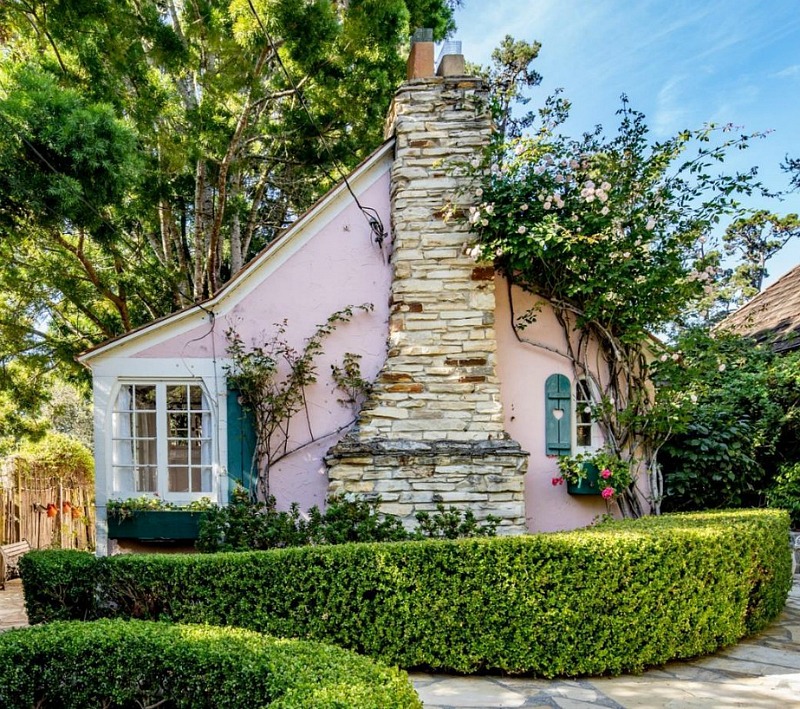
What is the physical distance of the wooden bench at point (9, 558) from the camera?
27.1ft

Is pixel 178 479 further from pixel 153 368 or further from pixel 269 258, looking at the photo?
pixel 269 258

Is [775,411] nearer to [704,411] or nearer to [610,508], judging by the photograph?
[704,411]

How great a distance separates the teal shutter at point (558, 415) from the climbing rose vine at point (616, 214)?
33cm

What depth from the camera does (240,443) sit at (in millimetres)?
6258

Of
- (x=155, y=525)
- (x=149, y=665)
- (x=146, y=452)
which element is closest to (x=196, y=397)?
(x=146, y=452)

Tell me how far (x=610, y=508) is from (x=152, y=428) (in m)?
5.20

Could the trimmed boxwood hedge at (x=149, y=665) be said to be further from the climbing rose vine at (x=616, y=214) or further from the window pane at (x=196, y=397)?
the climbing rose vine at (x=616, y=214)

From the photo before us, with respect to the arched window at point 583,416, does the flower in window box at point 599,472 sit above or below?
below

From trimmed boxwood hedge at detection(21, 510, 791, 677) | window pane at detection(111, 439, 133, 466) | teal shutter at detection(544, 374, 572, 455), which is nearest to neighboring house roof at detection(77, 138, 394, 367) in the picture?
window pane at detection(111, 439, 133, 466)

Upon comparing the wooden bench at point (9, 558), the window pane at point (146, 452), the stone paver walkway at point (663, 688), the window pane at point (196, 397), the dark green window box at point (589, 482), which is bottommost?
the wooden bench at point (9, 558)

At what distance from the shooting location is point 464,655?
402 centimetres

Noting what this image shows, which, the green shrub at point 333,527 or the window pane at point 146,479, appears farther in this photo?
the window pane at point 146,479

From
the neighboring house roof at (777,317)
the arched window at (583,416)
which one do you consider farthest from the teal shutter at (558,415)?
the neighboring house roof at (777,317)

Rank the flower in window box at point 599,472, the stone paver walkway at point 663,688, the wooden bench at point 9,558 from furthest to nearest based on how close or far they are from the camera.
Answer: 1. the wooden bench at point 9,558
2. the flower in window box at point 599,472
3. the stone paver walkway at point 663,688
